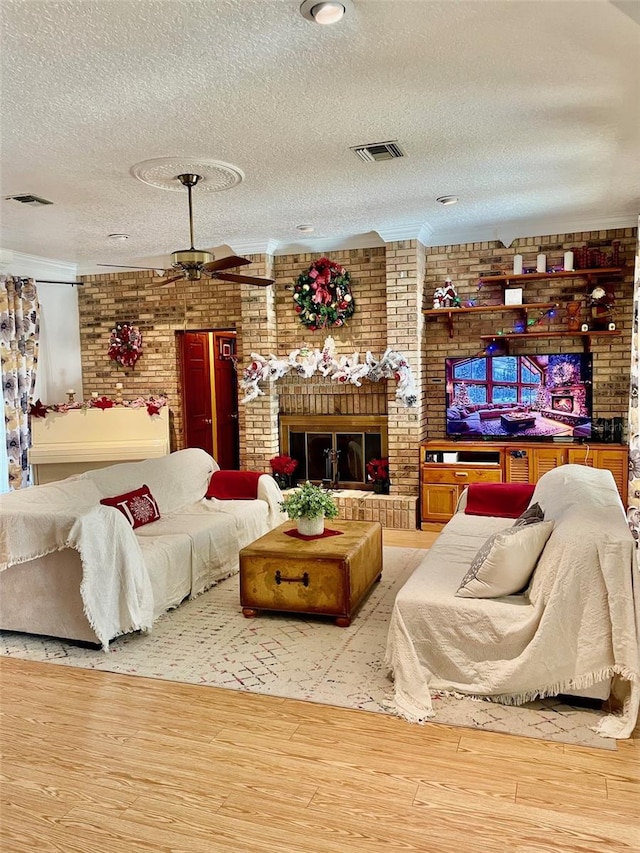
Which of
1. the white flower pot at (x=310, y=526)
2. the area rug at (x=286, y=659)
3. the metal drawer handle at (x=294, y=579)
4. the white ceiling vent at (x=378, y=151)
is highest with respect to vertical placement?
the white ceiling vent at (x=378, y=151)

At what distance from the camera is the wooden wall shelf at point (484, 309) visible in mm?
5961

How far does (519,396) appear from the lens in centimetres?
617

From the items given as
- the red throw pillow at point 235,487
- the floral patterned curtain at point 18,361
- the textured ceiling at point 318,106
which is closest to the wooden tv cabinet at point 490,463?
the red throw pillow at point 235,487

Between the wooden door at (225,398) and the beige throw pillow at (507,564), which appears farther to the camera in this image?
the wooden door at (225,398)

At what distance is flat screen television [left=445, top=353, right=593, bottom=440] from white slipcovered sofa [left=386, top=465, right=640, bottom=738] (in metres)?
2.96

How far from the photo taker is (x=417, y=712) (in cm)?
285

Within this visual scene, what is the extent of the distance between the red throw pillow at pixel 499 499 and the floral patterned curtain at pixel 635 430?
1.02 metres

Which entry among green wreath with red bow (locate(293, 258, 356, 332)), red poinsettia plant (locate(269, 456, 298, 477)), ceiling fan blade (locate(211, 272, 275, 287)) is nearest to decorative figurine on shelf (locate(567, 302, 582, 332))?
green wreath with red bow (locate(293, 258, 356, 332))

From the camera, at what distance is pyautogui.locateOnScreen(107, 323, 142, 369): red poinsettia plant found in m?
7.55

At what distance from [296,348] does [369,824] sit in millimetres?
5184

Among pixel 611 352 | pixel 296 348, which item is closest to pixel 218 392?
pixel 296 348

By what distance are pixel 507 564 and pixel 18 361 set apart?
217 inches

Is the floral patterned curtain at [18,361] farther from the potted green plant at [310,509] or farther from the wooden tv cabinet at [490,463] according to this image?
the wooden tv cabinet at [490,463]

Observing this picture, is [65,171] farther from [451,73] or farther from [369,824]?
[369,824]
